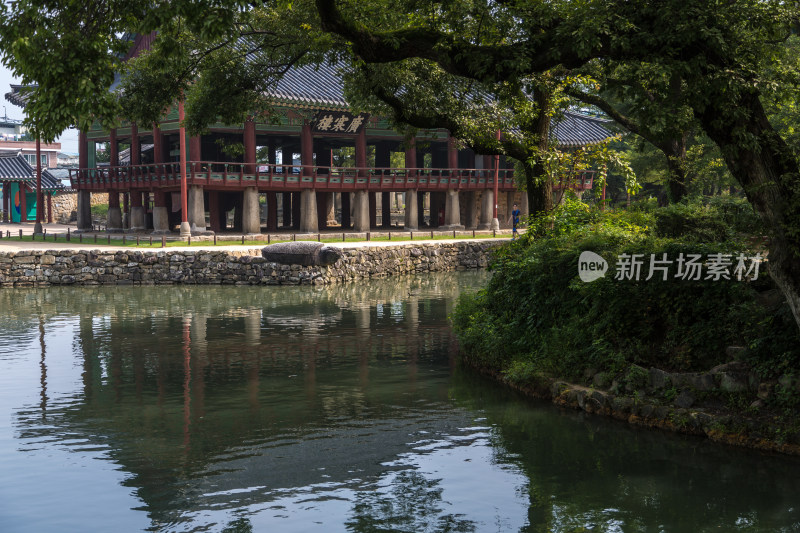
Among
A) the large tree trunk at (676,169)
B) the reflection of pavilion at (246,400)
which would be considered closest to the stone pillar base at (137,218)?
the reflection of pavilion at (246,400)

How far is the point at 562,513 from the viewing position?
959 cm

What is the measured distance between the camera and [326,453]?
1181cm

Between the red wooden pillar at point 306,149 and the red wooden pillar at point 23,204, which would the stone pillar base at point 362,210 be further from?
the red wooden pillar at point 23,204

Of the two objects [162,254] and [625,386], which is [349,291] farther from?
[625,386]

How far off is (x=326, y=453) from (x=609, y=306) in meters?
5.44

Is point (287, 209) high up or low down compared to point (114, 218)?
up

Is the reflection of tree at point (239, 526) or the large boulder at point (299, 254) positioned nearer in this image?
the reflection of tree at point (239, 526)

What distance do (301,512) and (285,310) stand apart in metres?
17.0

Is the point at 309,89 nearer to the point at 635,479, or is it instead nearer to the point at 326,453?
the point at 326,453

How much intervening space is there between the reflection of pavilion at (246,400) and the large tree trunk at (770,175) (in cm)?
533

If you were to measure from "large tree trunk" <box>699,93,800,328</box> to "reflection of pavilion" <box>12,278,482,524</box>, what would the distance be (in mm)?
5333

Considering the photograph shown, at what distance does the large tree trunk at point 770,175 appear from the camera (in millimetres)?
10891

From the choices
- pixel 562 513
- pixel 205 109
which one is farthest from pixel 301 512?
pixel 205 109

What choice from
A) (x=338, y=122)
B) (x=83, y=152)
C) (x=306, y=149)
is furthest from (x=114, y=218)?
(x=338, y=122)
